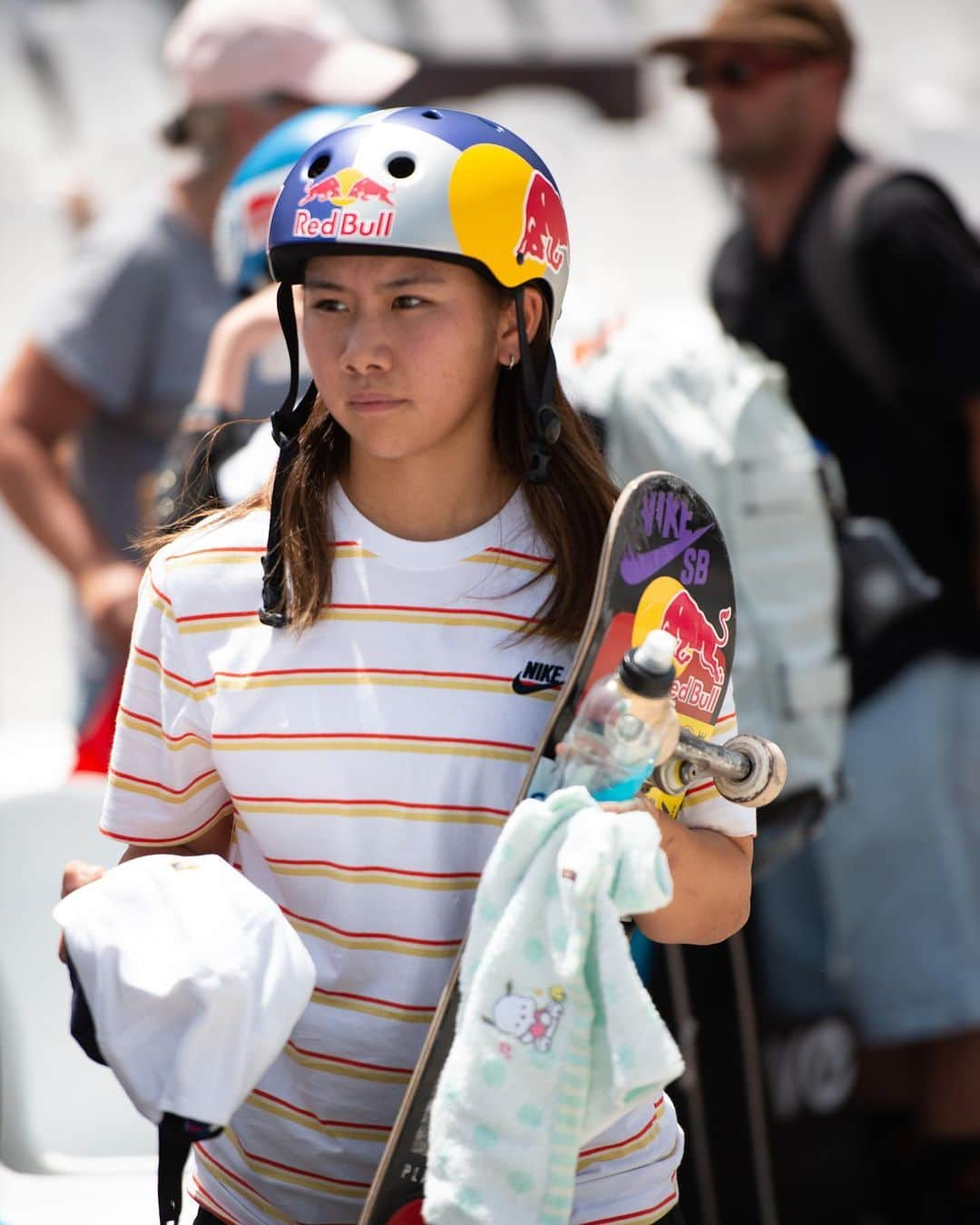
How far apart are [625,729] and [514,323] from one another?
20.8 inches

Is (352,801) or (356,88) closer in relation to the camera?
(352,801)

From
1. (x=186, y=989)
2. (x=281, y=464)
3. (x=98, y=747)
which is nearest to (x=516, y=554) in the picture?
(x=281, y=464)

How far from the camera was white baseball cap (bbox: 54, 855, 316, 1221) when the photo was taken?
1731 mm

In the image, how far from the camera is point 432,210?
74.5 inches

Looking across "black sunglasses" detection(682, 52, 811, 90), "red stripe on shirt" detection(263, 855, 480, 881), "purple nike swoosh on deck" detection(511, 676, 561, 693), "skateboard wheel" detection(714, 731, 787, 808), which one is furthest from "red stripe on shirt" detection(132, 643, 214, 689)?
"black sunglasses" detection(682, 52, 811, 90)

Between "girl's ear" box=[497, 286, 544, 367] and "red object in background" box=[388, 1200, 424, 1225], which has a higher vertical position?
"girl's ear" box=[497, 286, 544, 367]

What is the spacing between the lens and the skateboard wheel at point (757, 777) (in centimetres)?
184

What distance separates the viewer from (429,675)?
76.4 inches

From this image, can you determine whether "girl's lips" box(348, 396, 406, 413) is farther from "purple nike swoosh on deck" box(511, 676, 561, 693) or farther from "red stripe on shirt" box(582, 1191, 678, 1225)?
"red stripe on shirt" box(582, 1191, 678, 1225)

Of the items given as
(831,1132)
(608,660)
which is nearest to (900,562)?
(831,1132)

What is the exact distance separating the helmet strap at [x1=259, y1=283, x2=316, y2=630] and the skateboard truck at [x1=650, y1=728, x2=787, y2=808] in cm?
46

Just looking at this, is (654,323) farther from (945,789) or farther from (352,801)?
(352,801)

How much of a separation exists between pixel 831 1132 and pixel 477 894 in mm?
2480

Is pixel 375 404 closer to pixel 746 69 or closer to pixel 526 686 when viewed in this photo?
pixel 526 686
